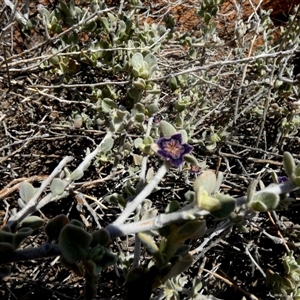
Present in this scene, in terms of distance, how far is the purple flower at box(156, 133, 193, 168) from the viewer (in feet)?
2.64

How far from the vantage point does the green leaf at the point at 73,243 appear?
0.62 meters

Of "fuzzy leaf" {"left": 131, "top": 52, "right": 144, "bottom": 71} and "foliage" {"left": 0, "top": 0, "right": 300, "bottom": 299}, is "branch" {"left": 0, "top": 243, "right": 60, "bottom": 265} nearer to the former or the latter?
"foliage" {"left": 0, "top": 0, "right": 300, "bottom": 299}

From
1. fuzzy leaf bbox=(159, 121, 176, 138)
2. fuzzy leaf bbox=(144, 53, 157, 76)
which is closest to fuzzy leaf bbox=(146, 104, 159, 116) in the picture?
fuzzy leaf bbox=(144, 53, 157, 76)

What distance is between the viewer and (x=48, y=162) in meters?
1.82

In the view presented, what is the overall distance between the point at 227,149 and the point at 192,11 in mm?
1345

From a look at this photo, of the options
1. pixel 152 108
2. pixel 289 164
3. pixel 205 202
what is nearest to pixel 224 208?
pixel 205 202

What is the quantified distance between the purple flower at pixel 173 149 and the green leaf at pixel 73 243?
0.76ft

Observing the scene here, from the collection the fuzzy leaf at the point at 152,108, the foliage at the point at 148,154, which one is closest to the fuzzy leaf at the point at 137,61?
the foliage at the point at 148,154

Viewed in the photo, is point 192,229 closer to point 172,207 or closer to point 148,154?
point 172,207

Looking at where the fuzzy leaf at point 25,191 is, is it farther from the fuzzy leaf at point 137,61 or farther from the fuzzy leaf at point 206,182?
the fuzzy leaf at point 137,61

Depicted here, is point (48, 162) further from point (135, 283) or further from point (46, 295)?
point (135, 283)

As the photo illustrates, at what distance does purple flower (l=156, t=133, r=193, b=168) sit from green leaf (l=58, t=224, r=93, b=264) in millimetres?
230

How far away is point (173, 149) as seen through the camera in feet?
2.69

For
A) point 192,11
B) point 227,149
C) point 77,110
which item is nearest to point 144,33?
point 77,110
